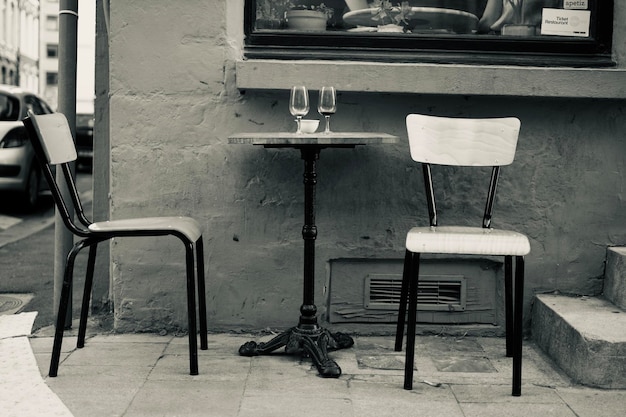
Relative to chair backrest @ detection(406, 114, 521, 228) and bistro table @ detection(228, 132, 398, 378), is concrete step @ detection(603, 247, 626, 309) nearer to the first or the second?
chair backrest @ detection(406, 114, 521, 228)

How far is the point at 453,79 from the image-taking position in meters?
4.48

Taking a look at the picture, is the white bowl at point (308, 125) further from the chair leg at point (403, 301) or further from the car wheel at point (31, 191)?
the car wheel at point (31, 191)

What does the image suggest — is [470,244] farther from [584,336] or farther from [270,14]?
[270,14]

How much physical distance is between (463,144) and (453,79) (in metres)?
0.46

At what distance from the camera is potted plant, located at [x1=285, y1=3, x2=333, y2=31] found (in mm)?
4711

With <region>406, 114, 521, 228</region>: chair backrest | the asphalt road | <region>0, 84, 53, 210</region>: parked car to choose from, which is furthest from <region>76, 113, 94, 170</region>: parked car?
<region>406, 114, 521, 228</region>: chair backrest

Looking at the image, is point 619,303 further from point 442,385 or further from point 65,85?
point 65,85

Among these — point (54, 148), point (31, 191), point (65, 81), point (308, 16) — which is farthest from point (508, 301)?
point (31, 191)

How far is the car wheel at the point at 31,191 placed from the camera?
1058 cm

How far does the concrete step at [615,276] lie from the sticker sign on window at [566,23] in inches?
46.0

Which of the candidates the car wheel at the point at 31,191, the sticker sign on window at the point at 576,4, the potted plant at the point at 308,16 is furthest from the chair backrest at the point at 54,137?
the car wheel at the point at 31,191

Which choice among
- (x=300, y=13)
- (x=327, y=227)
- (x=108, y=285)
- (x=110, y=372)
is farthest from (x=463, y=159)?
(x=108, y=285)

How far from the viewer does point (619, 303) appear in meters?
4.39

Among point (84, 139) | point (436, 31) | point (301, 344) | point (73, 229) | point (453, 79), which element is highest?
point (436, 31)
